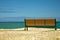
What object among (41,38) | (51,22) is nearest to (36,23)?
(51,22)

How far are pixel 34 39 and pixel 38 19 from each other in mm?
3882

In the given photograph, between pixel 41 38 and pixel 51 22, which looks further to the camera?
pixel 51 22

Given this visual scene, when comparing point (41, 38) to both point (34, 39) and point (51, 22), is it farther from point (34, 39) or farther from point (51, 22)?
point (51, 22)

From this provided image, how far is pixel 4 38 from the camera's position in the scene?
25.7ft

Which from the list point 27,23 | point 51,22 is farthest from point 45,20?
point 27,23

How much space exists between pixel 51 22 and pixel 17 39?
4136 mm

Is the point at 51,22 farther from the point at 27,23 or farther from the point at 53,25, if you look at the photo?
the point at 27,23

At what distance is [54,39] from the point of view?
7.59 meters

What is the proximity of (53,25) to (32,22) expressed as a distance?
1.42 m

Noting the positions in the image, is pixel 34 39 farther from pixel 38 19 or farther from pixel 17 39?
pixel 38 19

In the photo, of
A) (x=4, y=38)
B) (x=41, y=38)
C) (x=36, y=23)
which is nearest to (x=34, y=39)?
(x=41, y=38)

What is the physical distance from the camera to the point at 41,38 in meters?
7.76

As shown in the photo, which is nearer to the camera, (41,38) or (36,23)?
(41,38)

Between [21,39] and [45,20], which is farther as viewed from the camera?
[45,20]
